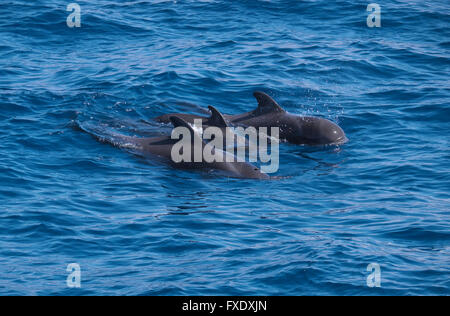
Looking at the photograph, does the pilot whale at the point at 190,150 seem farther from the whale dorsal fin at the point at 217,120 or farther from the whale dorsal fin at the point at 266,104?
the whale dorsal fin at the point at 266,104

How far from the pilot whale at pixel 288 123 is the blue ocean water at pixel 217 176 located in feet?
1.43

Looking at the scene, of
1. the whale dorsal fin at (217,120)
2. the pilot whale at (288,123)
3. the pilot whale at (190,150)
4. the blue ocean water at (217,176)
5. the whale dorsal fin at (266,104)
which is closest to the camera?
the blue ocean water at (217,176)

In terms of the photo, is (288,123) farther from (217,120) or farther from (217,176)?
(217,176)

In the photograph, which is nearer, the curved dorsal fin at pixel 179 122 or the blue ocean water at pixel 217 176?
the blue ocean water at pixel 217 176

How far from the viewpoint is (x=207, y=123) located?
19234 mm

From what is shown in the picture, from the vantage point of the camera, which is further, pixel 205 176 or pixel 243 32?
pixel 243 32

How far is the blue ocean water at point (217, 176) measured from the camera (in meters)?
11.8

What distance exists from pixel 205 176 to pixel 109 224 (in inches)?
125

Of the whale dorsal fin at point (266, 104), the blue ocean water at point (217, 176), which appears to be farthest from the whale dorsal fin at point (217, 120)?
the blue ocean water at point (217, 176)

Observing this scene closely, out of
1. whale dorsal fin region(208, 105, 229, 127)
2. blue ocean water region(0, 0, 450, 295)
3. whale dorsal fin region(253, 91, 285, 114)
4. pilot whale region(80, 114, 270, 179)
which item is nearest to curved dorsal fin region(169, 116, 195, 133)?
pilot whale region(80, 114, 270, 179)

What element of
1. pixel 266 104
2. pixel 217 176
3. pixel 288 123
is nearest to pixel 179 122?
pixel 217 176

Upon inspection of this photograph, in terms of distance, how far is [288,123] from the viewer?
773 inches
